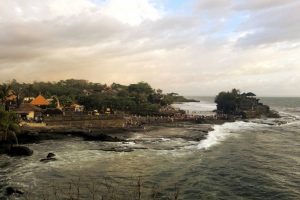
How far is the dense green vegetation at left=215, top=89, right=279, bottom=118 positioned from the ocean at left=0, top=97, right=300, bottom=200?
62.3 metres

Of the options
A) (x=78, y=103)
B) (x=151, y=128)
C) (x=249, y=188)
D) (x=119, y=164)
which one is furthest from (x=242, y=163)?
(x=78, y=103)

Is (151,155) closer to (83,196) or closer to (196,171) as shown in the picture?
(196,171)

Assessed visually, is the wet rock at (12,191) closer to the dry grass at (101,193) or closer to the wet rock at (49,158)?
the dry grass at (101,193)

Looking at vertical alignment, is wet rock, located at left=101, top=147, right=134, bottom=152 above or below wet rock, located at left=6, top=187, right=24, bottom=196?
above

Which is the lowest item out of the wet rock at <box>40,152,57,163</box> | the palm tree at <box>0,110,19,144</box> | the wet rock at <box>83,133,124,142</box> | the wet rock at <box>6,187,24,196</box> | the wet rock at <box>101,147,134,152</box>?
the wet rock at <box>6,187,24,196</box>

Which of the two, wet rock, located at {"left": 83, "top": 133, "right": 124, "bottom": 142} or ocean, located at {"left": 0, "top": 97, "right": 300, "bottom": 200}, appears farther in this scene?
wet rock, located at {"left": 83, "top": 133, "right": 124, "bottom": 142}

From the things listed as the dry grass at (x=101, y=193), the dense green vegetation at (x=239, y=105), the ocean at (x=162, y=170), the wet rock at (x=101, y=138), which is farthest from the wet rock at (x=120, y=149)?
the dense green vegetation at (x=239, y=105)

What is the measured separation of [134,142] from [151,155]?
37.4ft

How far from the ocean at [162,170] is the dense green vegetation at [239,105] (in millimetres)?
62283

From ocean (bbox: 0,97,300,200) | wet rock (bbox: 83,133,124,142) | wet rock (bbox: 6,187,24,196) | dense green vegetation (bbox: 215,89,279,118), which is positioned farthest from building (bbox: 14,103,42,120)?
dense green vegetation (bbox: 215,89,279,118)

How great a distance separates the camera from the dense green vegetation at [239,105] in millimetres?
121656

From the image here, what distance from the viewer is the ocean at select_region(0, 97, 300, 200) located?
1246 inches

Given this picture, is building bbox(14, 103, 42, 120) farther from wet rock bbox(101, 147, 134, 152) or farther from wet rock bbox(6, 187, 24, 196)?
wet rock bbox(6, 187, 24, 196)

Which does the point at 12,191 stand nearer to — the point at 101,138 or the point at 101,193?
the point at 101,193
